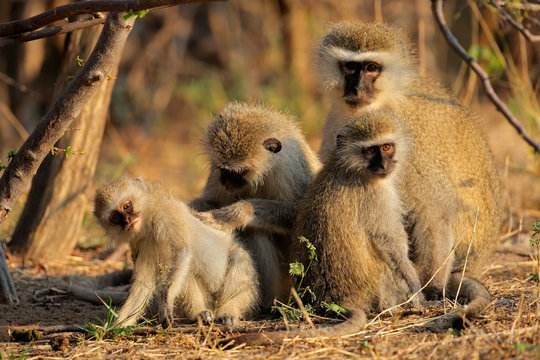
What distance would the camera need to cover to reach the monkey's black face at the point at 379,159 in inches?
178

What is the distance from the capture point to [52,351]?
13.2 ft

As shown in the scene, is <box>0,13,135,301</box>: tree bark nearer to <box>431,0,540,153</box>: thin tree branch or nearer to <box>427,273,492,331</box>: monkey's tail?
<box>427,273,492,331</box>: monkey's tail

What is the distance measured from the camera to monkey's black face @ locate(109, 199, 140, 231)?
4.42 m

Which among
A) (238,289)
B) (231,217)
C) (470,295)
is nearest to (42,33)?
(231,217)

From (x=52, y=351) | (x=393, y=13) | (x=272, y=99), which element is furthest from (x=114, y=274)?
(x=393, y=13)

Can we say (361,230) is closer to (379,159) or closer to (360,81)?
(379,159)

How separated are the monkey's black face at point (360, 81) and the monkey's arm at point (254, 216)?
3.47 feet

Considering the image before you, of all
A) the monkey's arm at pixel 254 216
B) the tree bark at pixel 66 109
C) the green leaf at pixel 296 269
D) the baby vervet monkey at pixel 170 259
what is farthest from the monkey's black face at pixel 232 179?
the tree bark at pixel 66 109

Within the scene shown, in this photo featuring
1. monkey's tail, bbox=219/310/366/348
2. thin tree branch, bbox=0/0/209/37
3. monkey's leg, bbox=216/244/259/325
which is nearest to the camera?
thin tree branch, bbox=0/0/209/37

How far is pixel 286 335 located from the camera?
3955mm

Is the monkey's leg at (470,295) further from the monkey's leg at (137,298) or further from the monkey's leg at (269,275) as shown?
the monkey's leg at (137,298)

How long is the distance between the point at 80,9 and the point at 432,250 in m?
3.00

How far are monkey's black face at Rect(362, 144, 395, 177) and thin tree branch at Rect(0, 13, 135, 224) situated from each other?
176 cm

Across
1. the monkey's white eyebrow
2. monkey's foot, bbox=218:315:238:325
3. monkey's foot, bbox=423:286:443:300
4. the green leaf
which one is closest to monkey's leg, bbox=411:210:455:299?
monkey's foot, bbox=423:286:443:300
